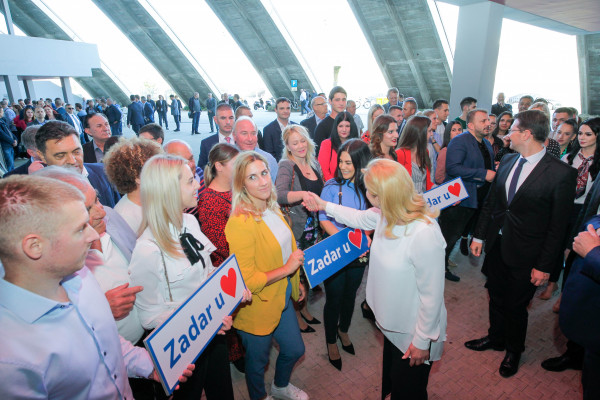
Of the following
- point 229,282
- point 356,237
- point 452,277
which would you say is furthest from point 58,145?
point 452,277

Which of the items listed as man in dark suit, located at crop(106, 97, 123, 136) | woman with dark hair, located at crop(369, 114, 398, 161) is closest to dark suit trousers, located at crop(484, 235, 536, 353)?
woman with dark hair, located at crop(369, 114, 398, 161)

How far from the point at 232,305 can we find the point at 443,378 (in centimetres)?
190

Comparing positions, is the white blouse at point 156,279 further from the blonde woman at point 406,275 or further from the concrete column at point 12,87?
the concrete column at point 12,87

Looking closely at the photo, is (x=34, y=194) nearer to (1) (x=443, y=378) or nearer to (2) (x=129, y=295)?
(2) (x=129, y=295)

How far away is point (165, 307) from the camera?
1.70 meters

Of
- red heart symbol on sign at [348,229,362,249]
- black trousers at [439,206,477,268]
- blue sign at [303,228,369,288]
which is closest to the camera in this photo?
blue sign at [303,228,369,288]

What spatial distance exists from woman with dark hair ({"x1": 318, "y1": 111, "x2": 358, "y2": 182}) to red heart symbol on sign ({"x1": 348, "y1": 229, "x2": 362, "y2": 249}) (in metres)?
1.27

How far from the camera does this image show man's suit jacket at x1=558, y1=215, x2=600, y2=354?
1.70 metres

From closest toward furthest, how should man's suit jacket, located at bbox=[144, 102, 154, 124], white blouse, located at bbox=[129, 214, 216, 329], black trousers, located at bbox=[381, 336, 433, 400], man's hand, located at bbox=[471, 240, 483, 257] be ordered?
white blouse, located at bbox=[129, 214, 216, 329] < black trousers, located at bbox=[381, 336, 433, 400] < man's hand, located at bbox=[471, 240, 483, 257] < man's suit jacket, located at bbox=[144, 102, 154, 124]

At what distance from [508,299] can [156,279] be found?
262 centimetres

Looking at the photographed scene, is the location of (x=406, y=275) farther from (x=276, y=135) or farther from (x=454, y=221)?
(x=276, y=135)

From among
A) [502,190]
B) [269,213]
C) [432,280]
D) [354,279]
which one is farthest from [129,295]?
[502,190]

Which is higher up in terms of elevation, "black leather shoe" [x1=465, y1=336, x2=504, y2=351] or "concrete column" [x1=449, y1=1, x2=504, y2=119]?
"concrete column" [x1=449, y1=1, x2=504, y2=119]

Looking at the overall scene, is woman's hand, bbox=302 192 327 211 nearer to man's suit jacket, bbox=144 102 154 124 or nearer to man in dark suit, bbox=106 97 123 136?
man in dark suit, bbox=106 97 123 136
